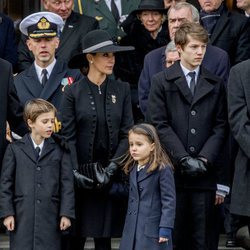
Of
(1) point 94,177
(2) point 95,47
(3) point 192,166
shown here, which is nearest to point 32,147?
(1) point 94,177

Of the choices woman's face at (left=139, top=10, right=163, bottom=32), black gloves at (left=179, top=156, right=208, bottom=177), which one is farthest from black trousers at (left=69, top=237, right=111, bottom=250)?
woman's face at (left=139, top=10, right=163, bottom=32)

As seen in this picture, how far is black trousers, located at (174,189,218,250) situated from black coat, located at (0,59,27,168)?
4.60 ft

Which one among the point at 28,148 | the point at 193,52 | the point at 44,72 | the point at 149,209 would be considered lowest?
the point at 149,209

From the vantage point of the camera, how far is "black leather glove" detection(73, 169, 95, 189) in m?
8.41

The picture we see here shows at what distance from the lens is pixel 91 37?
347 inches

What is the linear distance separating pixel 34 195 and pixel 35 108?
0.66 metres

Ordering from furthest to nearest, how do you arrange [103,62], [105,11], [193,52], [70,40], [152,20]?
1. [105,11]
2. [152,20]
3. [70,40]
4. [103,62]
5. [193,52]

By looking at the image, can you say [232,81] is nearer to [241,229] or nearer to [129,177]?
[129,177]

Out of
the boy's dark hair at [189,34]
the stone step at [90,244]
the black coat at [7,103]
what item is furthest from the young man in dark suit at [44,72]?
the stone step at [90,244]

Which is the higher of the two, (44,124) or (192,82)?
(192,82)

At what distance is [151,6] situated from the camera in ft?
33.4

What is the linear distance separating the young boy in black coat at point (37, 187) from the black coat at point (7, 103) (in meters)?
0.17

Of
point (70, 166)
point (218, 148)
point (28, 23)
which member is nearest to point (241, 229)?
point (218, 148)

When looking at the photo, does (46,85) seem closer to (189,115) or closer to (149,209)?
(189,115)
